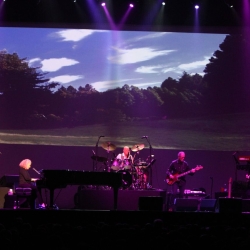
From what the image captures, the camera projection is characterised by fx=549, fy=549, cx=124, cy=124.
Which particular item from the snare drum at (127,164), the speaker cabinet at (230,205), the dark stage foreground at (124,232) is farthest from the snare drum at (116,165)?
the speaker cabinet at (230,205)

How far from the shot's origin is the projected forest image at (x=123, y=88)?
16.2m

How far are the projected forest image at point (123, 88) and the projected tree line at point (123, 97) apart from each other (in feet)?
0.10

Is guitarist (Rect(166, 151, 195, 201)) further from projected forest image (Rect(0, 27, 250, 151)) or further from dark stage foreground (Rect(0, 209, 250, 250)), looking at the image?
dark stage foreground (Rect(0, 209, 250, 250))

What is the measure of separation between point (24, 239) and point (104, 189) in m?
7.69

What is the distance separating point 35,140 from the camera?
53.0 ft

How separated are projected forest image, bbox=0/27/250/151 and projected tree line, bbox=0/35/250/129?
3cm

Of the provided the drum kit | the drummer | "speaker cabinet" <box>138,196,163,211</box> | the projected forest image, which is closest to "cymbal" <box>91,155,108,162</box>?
the drum kit

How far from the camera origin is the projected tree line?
1622 cm

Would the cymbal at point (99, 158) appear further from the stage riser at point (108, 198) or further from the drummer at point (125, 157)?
the stage riser at point (108, 198)

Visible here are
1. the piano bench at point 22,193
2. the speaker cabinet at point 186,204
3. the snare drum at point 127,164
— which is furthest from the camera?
the snare drum at point 127,164

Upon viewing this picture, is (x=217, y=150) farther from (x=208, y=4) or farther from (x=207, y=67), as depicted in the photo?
(x=208, y=4)

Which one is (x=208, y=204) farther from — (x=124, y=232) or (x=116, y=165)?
(x=124, y=232)

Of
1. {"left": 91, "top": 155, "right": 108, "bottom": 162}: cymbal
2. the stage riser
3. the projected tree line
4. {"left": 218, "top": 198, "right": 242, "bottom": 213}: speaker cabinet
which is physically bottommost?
the stage riser

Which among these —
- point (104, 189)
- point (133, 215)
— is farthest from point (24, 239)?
point (104, 189)
